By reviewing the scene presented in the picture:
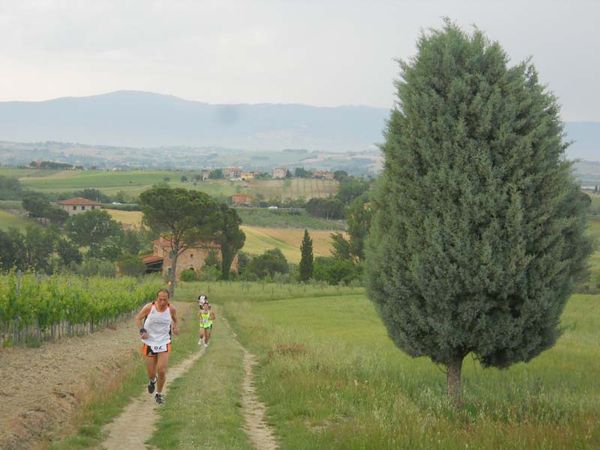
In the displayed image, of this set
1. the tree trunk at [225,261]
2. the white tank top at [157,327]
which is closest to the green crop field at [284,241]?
the tree trunk at [225,261]

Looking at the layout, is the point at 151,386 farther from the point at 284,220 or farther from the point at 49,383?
the point at 284,220

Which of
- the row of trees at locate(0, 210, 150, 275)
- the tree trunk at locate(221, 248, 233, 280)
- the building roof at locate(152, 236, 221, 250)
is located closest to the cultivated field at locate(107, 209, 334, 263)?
the row of trees at locate(0, 210, 150, 275)

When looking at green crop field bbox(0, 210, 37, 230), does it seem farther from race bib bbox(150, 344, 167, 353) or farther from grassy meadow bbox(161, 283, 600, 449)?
race bib bbox(150, 344, 167, 353)

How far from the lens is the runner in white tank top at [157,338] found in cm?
1254

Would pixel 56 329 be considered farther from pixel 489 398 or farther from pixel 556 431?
pixel 556 431

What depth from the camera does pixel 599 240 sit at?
43.3ft

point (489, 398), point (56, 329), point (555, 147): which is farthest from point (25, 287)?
point (555, 147)

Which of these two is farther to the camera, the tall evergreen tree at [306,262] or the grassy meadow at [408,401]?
the tall evergreen tree at [306,262]

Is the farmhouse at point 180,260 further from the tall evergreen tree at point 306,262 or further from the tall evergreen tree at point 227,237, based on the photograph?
the tall evergreen tree at point 306,262

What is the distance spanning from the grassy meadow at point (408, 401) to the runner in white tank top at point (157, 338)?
22.2 inches

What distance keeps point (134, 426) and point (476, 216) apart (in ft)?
20.5

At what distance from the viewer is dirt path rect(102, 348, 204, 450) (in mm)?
9284

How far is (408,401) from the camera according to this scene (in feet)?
39.0

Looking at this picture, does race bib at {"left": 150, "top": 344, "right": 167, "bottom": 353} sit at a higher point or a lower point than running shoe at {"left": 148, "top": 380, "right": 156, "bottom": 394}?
higher
